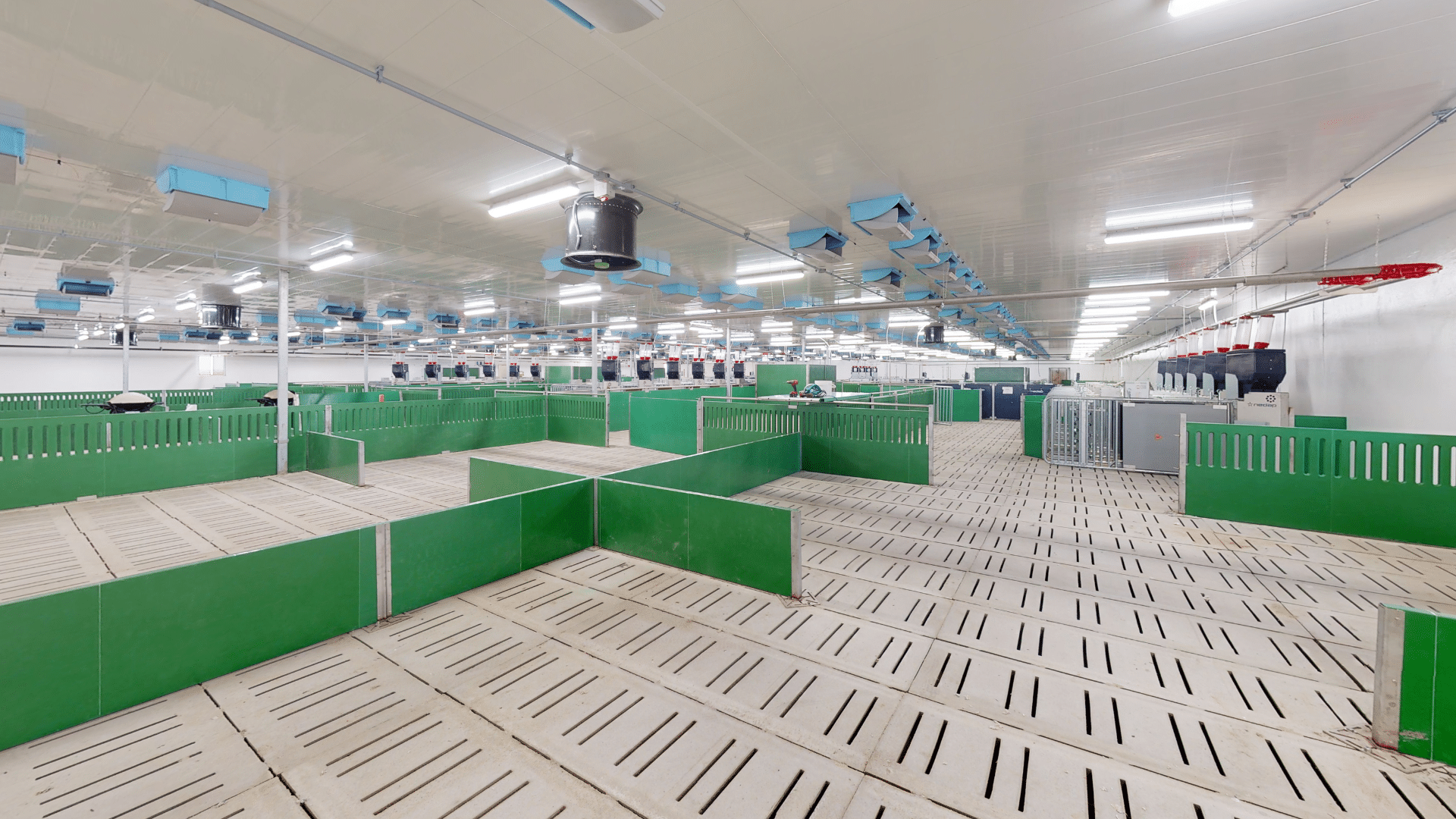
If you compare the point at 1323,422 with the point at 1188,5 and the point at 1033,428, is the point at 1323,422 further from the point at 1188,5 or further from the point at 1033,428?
the point at 1188,5

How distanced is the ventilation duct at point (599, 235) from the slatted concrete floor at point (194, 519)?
3238 mm

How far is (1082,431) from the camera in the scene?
11078 mm

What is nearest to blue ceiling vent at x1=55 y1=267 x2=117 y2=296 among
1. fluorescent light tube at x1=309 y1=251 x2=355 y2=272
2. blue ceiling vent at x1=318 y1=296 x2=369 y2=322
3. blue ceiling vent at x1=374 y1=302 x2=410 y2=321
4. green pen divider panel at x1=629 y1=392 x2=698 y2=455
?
blue ceiling vent at x1=318 y1=296 x2=369 y2=322

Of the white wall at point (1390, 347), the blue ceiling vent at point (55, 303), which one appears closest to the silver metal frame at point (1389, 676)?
the white wall at point (1390, 347)

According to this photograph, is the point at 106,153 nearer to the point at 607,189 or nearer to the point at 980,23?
the point at 607,189

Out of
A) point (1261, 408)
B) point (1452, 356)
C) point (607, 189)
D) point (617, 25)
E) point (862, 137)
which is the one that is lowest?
point (1261, 408)

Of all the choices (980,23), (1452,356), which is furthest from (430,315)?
(1452,356)

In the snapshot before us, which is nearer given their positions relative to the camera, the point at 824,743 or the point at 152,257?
the point at 824,743

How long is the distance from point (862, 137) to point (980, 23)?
1.64 meters

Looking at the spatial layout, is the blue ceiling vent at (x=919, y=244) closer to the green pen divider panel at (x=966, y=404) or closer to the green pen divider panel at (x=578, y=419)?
the green pen divider panel at (x=578, y=419)

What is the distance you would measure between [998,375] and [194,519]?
94.8ft

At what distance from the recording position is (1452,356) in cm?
634

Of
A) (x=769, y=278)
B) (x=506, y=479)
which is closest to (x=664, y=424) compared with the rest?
(x=769, y=278)

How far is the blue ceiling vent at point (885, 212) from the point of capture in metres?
6.16
